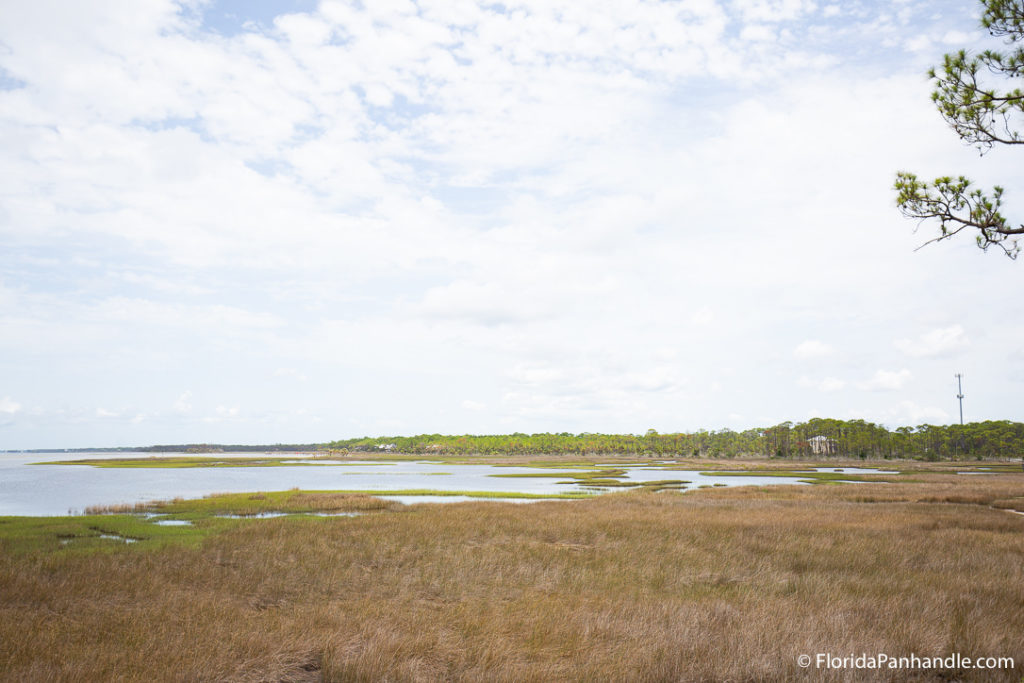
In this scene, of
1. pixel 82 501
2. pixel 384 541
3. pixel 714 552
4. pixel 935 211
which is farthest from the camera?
pixel 82 501

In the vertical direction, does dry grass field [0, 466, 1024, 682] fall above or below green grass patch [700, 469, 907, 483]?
above

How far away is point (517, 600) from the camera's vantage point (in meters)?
13.4

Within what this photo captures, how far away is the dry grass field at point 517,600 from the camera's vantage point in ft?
28.7

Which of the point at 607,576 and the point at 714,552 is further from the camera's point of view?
the point at 714,552

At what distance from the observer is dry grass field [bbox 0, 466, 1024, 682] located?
8742mm

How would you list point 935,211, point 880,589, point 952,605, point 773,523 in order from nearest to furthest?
1. point 952,605
2. point 935,211
3. point 880,589
4. point 773,523

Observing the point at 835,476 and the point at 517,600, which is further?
the point at 835,476

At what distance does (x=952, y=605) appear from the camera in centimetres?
1209

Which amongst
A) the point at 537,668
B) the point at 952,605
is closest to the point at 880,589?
the point at 952,605

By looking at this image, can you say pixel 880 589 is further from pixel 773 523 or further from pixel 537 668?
pixel 773 523

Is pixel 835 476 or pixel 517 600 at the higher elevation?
pixel 517 600

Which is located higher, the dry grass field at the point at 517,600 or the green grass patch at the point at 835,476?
the dry grass field at the point at 517,600

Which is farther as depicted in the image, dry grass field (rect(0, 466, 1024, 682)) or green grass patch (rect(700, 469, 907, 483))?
green grass patch (rect(700, 469, 907, 483))

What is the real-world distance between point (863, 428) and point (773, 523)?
157724 mm
